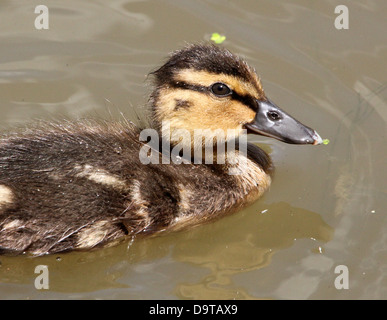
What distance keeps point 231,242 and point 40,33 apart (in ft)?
7.03

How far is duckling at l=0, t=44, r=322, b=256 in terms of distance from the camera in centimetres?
389

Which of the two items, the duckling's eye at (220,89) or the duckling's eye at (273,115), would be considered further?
the duckling's eye at (273,115)

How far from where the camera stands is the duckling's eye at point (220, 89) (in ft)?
13.9

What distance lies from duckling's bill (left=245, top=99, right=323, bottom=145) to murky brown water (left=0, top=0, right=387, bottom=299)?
37 cm

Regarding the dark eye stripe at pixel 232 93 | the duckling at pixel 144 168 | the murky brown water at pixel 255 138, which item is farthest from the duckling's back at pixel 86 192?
the dark eye stripe at pixel 232 93

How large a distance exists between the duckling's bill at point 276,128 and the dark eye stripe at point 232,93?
0.04m

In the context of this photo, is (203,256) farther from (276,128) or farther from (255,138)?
(255,138)

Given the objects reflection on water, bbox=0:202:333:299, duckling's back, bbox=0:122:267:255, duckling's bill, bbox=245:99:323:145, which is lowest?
reflection on water, bbox=0:202:333:299

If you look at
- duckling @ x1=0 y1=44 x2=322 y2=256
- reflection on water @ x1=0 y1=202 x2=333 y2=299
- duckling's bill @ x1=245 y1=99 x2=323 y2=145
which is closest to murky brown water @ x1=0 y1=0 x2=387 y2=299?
reflection on water @ x1=0 y1=202 x2=333 y2=299

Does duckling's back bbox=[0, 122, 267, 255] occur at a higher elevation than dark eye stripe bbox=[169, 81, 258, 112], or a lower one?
lower

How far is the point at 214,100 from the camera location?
4285mm

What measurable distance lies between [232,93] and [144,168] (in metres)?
0.63

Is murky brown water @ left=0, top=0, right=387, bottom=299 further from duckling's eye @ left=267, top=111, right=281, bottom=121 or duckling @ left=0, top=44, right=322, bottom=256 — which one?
duckling's eye @ left=267, top=111, right=281, bottom=121

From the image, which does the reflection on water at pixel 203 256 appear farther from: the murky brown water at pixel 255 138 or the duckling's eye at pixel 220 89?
the duckling's eye at pixel 220 89
